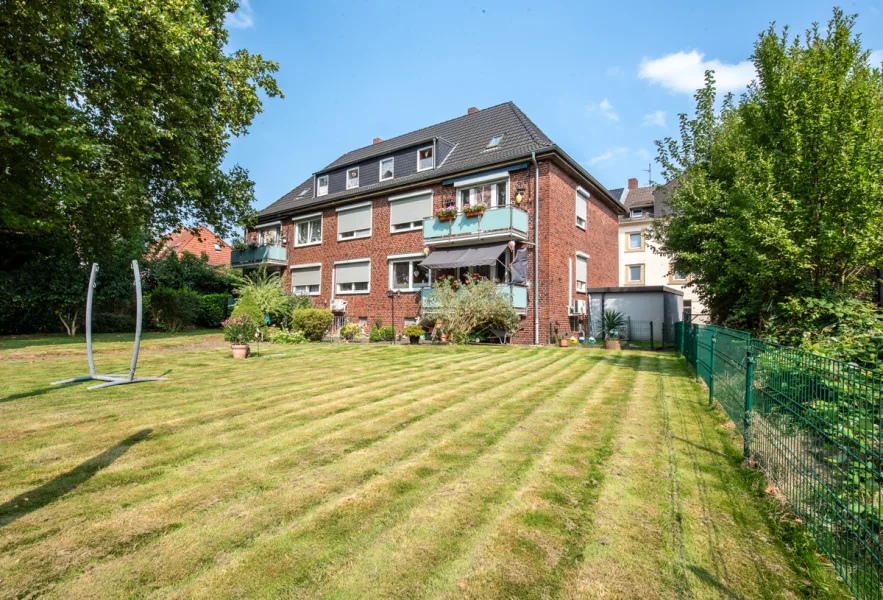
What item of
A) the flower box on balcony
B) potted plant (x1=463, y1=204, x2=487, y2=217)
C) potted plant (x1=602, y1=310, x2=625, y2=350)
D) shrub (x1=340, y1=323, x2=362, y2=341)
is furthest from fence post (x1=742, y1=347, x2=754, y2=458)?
shrub (x1=340, y1=323, x2=362, y2=341)

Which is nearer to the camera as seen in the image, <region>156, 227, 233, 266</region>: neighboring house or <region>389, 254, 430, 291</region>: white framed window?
<region>389, 254, 430, 291</region>: white framed window

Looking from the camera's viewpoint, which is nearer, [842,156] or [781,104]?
[842,156]

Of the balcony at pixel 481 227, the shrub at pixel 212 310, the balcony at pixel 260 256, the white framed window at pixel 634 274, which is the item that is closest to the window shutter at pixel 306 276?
the balcony at pixel 260 256

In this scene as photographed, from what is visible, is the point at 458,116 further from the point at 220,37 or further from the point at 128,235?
the point at 128,235

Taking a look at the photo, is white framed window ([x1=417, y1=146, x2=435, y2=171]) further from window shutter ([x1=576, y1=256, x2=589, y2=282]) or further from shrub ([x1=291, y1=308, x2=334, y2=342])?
shrub ([x1=291, y1=308, x2=334, y2=342])

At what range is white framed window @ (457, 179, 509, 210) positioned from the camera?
17.8m

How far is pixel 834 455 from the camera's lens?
267 centimetres

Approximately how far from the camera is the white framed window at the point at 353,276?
22203 mm

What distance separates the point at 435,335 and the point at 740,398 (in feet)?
40.1

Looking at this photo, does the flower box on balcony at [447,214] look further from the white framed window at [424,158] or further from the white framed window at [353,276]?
the white framed window at [353,276]

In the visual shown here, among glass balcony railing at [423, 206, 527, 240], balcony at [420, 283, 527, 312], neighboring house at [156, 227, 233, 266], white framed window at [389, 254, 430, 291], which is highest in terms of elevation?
neighboring house at [156, 227, 233, 266]

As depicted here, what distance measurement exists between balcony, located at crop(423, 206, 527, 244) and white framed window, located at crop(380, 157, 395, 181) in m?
5.13

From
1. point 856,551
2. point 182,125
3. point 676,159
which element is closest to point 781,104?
→ point 676,159

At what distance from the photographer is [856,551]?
236cm
